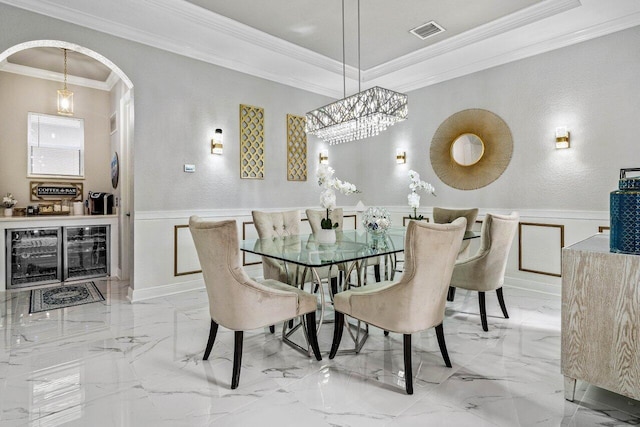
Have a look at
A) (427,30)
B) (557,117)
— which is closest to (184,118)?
(427,30)

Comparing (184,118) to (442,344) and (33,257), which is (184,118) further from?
(442,344)

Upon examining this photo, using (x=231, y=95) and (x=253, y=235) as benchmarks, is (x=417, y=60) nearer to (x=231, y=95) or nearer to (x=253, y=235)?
(x=231, y=95)

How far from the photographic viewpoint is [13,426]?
1627 millimetres

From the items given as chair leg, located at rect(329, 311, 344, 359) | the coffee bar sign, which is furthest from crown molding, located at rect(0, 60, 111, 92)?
chair leg, located at rect(329, 311, 344, 359)

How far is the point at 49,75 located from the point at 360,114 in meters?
4.53

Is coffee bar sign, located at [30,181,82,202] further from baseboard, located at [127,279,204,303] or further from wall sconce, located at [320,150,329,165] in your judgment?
wall sconce, located at [320,150,329,165]

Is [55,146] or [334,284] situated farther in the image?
[55,146]

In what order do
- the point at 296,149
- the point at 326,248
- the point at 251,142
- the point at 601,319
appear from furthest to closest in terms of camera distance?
the point at 296,149, the point at 251,142, the point at 326,248, the point at 601,319

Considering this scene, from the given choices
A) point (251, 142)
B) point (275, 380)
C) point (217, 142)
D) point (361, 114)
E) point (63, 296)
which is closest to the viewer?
point (275, 380)

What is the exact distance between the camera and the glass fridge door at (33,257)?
410 centimetres

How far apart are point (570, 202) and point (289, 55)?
364 cm

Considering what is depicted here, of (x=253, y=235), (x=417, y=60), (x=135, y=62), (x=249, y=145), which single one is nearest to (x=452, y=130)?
(x=417, y=60)

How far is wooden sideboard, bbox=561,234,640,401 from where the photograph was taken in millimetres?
1587

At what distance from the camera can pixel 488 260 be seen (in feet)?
9.11
